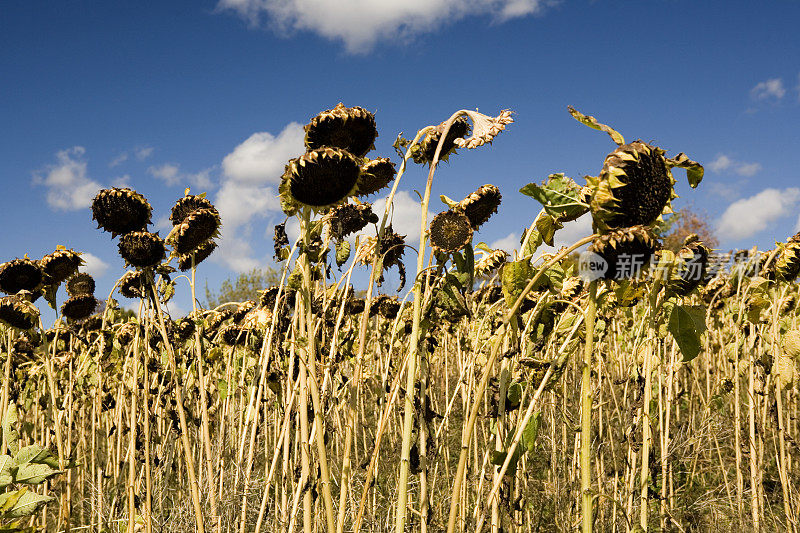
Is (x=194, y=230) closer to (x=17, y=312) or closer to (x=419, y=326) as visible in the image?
(x=17, y=312)

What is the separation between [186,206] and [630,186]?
2299 millimetres

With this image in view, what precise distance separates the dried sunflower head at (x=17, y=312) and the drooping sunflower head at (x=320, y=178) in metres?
2.21

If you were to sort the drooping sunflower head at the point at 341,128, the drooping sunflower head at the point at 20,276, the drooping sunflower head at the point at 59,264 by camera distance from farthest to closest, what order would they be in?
the drooping sunflower head at the point at 59,264, the drooping sunflower head at the point at 20,276, the drooping sunflower head at the point at 341,128

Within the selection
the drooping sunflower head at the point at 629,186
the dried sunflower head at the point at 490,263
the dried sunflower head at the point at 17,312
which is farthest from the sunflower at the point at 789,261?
the dried sunflower head at the point at 17,312

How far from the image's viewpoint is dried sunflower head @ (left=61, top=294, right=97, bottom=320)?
4312mm

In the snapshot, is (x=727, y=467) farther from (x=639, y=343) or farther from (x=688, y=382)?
(x=639, y=343)

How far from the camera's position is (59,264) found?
11.5 feet

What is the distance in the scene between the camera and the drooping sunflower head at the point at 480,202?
256cm

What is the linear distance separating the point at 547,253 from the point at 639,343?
1.14m

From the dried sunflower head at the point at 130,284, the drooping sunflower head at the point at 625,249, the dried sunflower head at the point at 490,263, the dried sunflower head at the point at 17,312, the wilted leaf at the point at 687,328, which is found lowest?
the wilted leaf at the point at 687,328

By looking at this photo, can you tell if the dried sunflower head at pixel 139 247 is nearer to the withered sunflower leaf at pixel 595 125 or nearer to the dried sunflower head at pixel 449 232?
the dried sunflower head at pixel 449 232

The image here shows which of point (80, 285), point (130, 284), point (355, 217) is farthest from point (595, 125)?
point (80, 285)

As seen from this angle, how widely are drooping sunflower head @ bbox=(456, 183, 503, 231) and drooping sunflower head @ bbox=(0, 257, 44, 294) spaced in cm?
256

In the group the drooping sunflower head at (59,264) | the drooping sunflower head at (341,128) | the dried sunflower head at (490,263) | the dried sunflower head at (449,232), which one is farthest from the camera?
the drooping sunflower head at (59,264)
